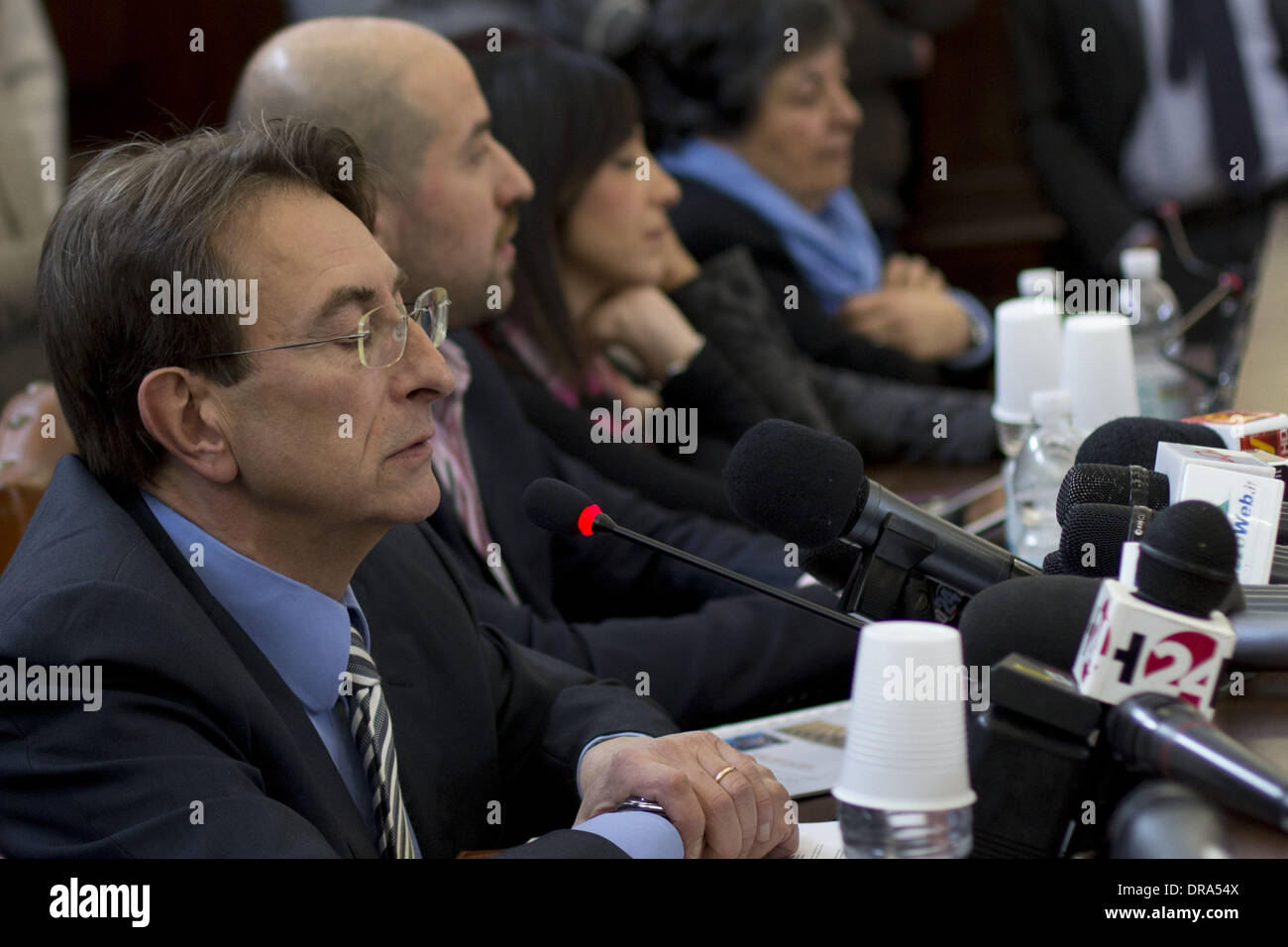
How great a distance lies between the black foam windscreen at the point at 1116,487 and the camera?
914 mm

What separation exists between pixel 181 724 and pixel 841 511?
434 mm

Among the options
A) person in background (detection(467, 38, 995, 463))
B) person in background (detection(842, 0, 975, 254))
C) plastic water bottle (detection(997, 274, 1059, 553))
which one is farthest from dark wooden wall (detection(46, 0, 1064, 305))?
plastic water bottle (detection(997, 274, 1059, 553))

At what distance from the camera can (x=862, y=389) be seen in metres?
2.61

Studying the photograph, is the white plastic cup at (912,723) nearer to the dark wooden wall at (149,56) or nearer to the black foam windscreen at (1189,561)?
the black foam windscreen at (1189,561)

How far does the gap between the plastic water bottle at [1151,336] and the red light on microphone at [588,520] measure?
3.84 ft

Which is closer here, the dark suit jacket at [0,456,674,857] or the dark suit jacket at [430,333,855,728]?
the dark suit jacket at [0,456,674,857]

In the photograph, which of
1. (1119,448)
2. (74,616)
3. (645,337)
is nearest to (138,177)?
(74,616)

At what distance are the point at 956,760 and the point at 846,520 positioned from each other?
0.30 meters

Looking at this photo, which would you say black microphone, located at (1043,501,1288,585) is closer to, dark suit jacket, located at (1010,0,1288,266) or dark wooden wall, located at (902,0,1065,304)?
dark suit jacket, located at (1010,0,1288,266)

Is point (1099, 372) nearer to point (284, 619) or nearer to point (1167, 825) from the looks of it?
point (284, 619)

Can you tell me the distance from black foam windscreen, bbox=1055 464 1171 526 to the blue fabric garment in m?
2.06

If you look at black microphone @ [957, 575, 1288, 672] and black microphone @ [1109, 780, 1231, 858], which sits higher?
black microphone @ [957, 575, 1288, 672]

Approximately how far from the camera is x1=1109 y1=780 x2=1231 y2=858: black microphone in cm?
56
